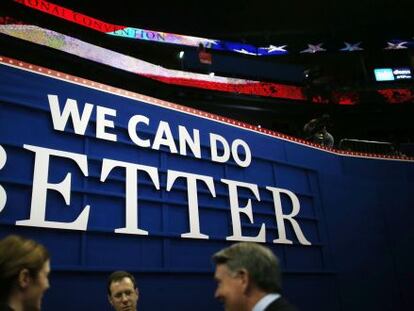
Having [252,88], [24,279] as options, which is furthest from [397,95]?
[24,279]

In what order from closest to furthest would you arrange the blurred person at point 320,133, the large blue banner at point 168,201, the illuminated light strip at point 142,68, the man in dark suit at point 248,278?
the man in dark suit at point 248,278
the large blue banner at point 168,201
the blurred person at point 320,133
the illuminated light strip at point 142,68

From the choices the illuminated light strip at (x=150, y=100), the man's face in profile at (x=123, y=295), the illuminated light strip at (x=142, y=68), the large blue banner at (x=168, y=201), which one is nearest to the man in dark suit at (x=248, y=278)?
the man's face in profile at (x=123, y=295)

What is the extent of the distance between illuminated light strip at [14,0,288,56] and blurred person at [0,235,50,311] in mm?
7372

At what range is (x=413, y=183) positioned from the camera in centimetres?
591

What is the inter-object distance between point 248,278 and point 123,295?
131 centimetres

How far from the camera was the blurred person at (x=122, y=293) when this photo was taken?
2.27 meters

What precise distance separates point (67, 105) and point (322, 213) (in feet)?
10.5

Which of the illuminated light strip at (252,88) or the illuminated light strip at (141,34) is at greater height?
the illuminated light strip at (141,34)

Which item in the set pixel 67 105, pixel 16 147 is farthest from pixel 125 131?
pixel 16 147

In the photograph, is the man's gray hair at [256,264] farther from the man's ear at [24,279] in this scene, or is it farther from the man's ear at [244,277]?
the man's ear at [24,279]

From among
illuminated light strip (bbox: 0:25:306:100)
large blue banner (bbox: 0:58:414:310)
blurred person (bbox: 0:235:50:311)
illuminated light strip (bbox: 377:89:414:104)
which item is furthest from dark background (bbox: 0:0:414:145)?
blurred person (bbox: 0:235:50:311)

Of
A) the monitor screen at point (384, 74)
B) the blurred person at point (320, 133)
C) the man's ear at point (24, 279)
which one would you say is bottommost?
the man's ear at point (24, 279)

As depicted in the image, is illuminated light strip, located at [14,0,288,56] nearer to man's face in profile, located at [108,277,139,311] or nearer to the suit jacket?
man's face in profile, located at [108,277,139,311]

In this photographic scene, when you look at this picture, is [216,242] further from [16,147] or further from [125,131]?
[16,147]
